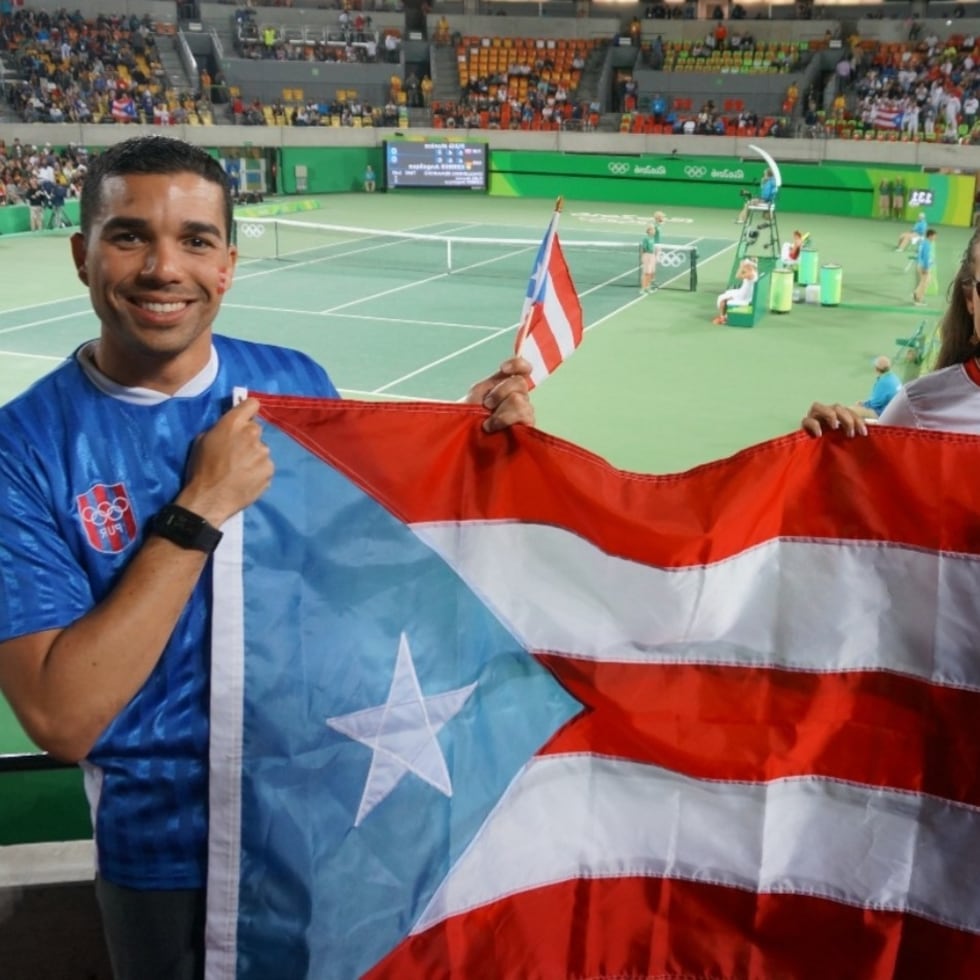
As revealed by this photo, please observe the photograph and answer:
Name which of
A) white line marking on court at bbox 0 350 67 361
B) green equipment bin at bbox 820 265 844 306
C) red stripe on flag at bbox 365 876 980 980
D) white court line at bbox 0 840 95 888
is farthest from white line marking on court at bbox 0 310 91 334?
red stripe on flag at bbox 365 876 980 980

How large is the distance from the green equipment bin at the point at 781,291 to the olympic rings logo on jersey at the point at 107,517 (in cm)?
1821

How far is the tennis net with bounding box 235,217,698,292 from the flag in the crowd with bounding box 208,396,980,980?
1891 centimetres

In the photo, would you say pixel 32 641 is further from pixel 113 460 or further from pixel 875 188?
pixel 875 188

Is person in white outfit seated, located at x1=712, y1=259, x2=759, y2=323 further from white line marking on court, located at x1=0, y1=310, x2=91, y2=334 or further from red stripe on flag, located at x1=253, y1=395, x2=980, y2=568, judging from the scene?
red stripe on flag, located at x1=253, y1=395, x2=980, y2=568

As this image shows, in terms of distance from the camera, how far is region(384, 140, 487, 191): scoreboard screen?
39156mm

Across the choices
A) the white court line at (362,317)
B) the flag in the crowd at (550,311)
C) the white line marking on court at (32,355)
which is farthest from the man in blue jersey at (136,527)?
the white court line at (362,317)

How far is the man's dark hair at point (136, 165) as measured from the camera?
7.94 ft

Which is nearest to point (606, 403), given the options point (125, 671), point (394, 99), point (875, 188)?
point (125, 671)

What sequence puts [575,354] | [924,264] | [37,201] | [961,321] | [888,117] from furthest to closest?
[888,117] → [37,201] → [924,264] → [575,354] → [961,321]

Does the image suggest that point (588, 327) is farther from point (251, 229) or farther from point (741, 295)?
point (251, 229)

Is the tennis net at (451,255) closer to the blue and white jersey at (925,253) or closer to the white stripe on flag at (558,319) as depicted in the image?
the blue and white jersey at (925,253)

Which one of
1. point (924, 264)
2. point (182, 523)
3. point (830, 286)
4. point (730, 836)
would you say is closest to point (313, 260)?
point (830, 286)

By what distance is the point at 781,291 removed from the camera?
19.4m

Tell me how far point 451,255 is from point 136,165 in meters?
23.5
